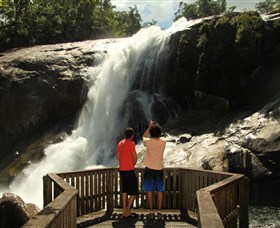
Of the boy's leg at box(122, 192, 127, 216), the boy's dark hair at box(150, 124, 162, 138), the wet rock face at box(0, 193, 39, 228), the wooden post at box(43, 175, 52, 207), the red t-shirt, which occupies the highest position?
the boy's dark hair at box(150, 124, 162, 138)

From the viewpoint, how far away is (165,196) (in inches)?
402

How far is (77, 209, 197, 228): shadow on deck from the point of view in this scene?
29.5ft

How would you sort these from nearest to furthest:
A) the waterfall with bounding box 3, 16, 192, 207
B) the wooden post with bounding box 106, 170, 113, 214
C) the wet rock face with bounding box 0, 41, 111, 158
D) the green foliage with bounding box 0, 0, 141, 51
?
the wooden post with bounding box 106, 170, 113, 214 → the waterfall with bounding box 3, 16, 192, 207 → the wet rock face with bounding box 0, 41, 111, 158 → the green foliage with bounding box 0, 0, 141, 51

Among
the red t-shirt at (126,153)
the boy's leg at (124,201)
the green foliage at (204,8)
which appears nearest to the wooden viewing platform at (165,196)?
the boy's leg at (124,201)

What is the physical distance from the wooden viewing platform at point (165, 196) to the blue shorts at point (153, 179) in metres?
0.78

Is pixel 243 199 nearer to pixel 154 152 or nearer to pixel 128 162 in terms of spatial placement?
pixel 154 152

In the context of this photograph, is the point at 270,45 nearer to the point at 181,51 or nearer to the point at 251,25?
the point at 251,25

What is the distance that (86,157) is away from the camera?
75.5ft

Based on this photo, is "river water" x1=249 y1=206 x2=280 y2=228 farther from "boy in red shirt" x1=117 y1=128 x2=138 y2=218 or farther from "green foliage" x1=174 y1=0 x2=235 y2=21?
"green foliage" x1=174 y1=0 x2=235 y2=21

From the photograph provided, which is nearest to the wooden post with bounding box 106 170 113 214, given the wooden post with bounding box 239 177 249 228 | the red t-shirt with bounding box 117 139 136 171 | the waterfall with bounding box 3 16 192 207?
the red t-shirt with bounding box 117 139 136 171

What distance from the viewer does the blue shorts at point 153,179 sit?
348 inches

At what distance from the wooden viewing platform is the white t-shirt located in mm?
987

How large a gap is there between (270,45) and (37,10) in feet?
122

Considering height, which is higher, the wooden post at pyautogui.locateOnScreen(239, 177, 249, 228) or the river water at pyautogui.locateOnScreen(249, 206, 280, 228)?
the wooden post at pyautogui.locateOnScreen(239, 177, 249, 228)
